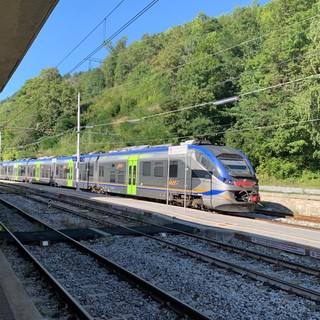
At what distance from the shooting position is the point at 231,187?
17.3 meters

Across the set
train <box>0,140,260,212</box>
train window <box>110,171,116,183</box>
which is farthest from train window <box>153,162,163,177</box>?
train window <box>110,171,116,183</box>

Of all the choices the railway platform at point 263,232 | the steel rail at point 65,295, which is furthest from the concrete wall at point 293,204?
the steel rail at point 65,295

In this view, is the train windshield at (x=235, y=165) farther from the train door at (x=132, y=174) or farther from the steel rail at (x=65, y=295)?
the steel rail at (x=65, y=295)

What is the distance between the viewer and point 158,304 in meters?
6.14

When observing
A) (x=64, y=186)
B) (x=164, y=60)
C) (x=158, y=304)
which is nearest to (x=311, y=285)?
(x=158, y=304)

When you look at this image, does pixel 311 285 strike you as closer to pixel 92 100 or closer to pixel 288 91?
pixel 288 91

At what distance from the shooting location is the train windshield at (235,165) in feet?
58.7

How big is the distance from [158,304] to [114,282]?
1.43 meters

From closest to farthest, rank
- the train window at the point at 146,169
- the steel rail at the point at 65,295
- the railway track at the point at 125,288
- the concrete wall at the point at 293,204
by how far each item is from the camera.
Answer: the steel rail at the point at 65,295 → the railway track at the point at 125,288 → the concrete wall at the point at 293,204 → the train window at the point at 146,169

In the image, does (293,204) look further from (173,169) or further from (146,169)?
(146,169)

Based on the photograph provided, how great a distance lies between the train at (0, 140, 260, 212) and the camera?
17.6 m

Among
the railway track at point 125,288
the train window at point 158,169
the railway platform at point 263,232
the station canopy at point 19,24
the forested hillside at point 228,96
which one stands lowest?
the railway track at point 125,288

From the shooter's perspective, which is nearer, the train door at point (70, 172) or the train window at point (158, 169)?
the train window at point (158, 169)

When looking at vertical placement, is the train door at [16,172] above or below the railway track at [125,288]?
above
